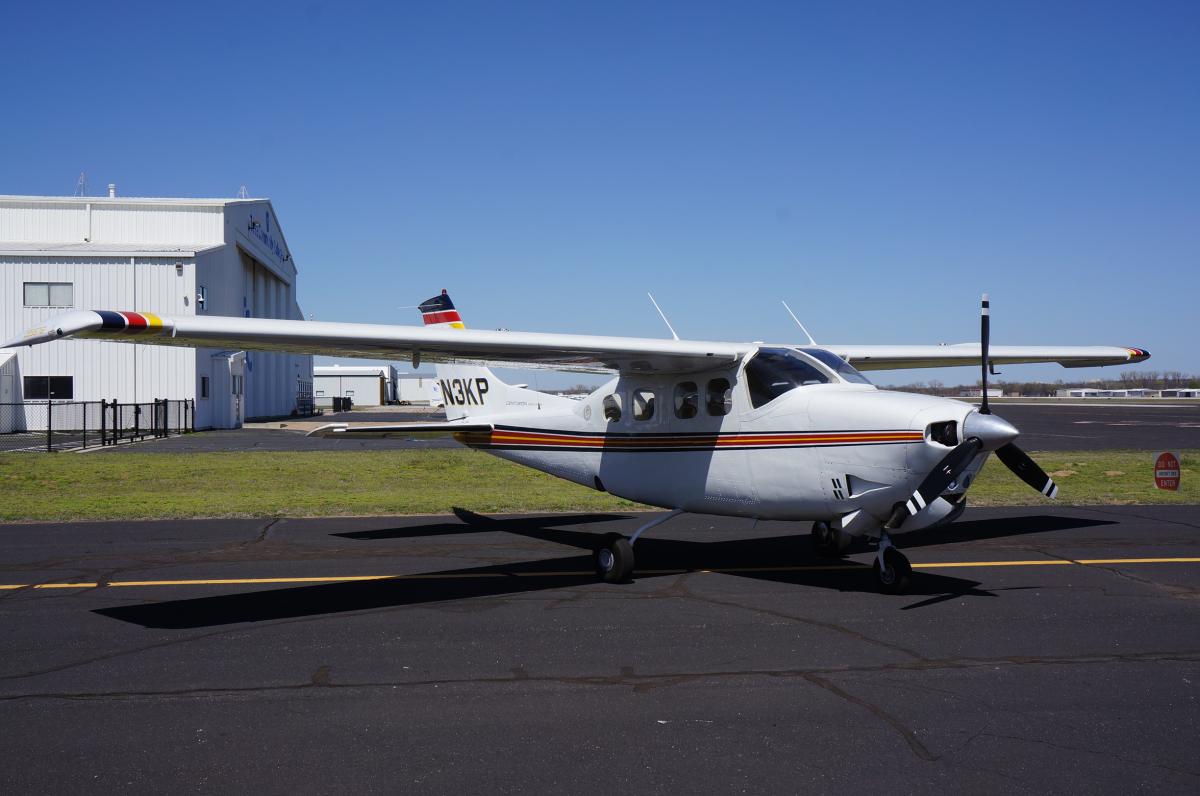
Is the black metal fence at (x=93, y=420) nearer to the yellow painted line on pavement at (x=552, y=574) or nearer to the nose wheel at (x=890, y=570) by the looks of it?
the yellow painted line on pavement at (x=552, y=574)

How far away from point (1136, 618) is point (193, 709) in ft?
23.1

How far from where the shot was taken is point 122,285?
38656 millimetres

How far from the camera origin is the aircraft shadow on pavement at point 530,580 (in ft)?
26.6

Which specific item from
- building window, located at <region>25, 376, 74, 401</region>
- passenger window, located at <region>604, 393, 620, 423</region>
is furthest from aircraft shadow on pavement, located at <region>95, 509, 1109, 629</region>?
building window, located at <region>25, 376, 74, 401</region>

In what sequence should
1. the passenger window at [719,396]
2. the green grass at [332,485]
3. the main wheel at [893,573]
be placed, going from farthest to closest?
the green grass at [332,485] < the passenger window at [719,396] < the main wheel at [893,573]

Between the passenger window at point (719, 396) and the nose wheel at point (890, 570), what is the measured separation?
6.45ft

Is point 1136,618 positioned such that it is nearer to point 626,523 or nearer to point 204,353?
point 626,523

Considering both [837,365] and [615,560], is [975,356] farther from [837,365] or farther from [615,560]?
[615,560]

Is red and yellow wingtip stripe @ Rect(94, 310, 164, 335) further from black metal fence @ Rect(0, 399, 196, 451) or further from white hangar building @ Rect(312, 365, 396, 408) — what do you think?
white hangar building @ Rect(312, 365, 396, 408)

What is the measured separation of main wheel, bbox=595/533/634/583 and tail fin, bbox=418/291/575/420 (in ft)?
9.50

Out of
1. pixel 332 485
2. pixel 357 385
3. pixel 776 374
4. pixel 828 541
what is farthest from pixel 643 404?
pixel 357 385

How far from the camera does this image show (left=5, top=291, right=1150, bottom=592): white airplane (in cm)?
786

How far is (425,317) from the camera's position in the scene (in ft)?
43.5

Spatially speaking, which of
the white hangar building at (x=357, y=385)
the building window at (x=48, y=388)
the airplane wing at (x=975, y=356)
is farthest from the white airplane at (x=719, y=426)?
the white hangar building at (x=357, y=385)
